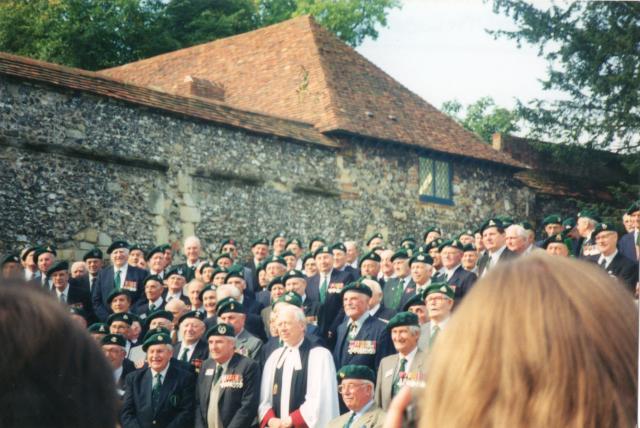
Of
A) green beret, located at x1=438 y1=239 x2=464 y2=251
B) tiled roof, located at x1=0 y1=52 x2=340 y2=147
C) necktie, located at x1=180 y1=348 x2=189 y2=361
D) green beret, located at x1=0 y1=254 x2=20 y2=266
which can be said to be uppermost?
tiled roof, located at x1=0 y1=52 x2=340 y2=147

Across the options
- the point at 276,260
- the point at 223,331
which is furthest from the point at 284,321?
the point at 276,260

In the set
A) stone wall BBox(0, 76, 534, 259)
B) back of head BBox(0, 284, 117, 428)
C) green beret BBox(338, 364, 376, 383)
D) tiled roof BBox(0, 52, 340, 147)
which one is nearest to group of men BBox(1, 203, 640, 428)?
green beret BBox(338, 364, 376, 383)

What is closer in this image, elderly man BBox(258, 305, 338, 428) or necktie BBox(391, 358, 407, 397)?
necktie BBox(391, 358, 407, 397)

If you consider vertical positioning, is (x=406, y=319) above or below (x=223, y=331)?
above

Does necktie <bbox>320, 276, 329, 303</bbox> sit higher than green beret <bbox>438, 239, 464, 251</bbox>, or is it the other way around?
green beret <bbox>438, 239, 464, 251</bbox>

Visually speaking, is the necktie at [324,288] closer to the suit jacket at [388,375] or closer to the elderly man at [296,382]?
the elderly man at [296,382]

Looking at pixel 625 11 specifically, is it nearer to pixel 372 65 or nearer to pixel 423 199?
pixel 423 199

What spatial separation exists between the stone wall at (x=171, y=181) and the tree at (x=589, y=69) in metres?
3.34

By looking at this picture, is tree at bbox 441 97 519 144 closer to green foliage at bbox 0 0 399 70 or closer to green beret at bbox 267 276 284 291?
green foliage at bbox 0 0 399 70

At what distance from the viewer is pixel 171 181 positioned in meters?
15.7

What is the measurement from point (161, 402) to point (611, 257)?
201 inches

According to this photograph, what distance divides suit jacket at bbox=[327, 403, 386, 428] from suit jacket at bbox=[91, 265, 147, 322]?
16.9ft

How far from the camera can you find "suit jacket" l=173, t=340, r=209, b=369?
331 inches

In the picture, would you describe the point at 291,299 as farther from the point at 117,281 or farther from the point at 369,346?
the point at 117,281
